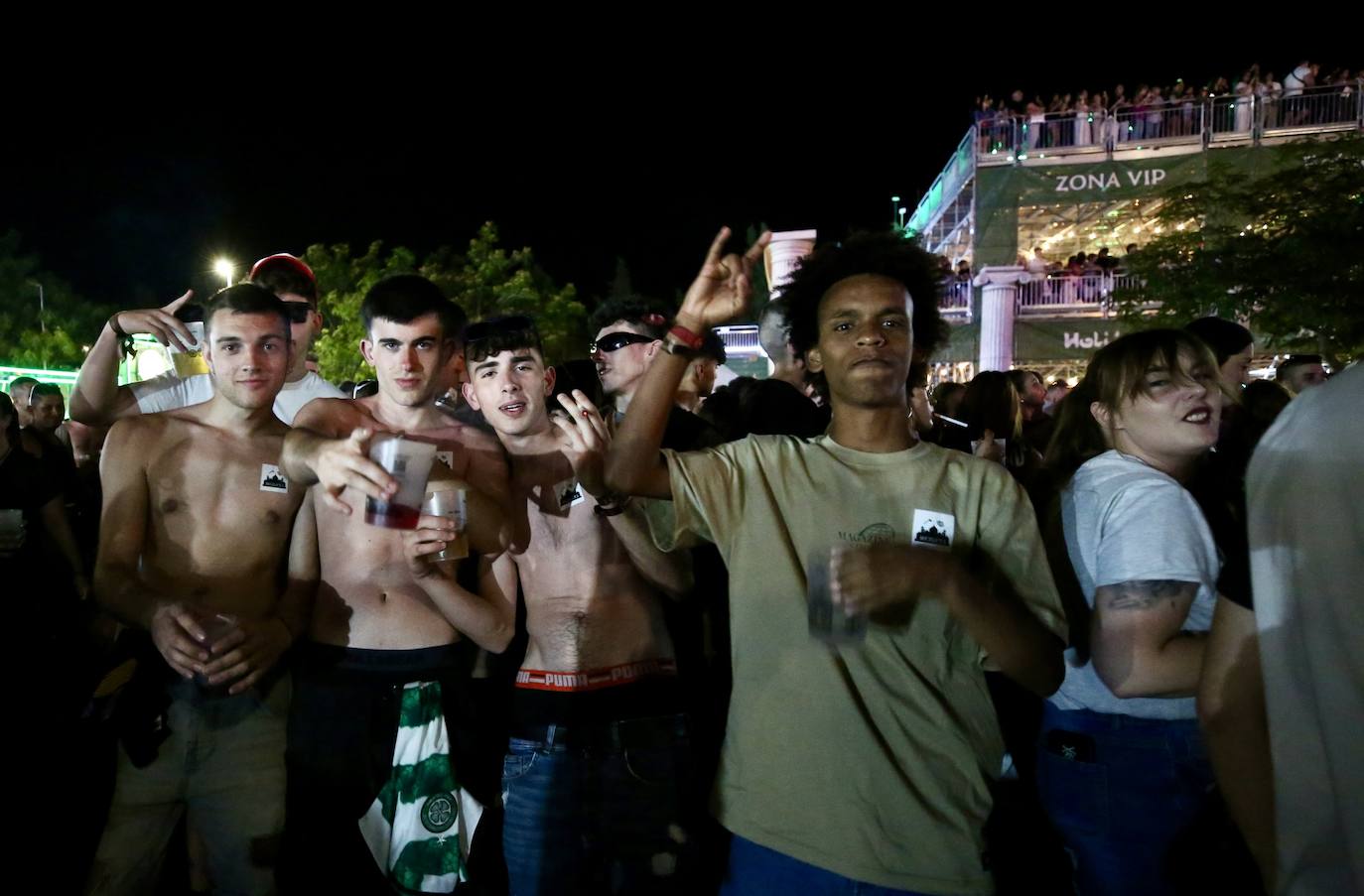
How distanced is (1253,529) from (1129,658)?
3.66ft

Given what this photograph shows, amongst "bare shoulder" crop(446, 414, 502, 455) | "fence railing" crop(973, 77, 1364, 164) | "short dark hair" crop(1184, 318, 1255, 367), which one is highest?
"fence railing" crop(973, 77, 1364, 164)

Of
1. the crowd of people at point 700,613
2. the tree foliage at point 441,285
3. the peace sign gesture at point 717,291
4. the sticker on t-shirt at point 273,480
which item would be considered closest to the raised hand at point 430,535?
the crowd of people at point 700,613

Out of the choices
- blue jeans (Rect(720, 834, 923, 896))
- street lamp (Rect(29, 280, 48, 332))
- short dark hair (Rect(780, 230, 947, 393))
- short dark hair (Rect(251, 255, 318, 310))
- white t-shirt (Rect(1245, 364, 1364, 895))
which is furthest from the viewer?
street lamp (Rect(29, 280, 48, 332))

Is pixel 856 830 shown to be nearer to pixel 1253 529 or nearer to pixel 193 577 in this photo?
pixel 1253 529

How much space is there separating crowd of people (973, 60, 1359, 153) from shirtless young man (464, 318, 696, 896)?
80.5ft

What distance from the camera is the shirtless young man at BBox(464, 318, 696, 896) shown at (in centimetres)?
271

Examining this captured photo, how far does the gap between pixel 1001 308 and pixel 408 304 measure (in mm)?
22970

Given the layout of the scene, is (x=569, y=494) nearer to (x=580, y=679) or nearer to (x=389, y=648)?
(x=580, y=679)

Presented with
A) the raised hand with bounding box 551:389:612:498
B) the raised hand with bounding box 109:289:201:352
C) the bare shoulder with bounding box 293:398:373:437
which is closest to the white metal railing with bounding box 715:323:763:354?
the raised hand with bounding box 109:289:201:352

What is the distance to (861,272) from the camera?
2.37 meters

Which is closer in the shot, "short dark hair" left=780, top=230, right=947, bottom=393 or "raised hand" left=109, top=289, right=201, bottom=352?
"short dark hair" left=780, top=230, right=947, bottom=393

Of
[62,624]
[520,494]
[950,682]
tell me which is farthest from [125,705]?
[62,624]

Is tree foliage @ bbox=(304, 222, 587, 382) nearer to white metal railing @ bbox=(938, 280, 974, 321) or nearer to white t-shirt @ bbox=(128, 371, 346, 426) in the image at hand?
white metal railing @ bbox=(938, 280, 974, 321)

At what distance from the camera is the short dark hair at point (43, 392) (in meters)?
7.24
